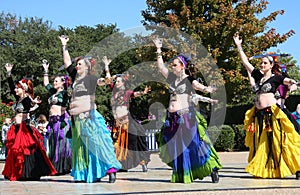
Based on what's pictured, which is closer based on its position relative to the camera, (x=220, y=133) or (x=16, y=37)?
(x=220, y=133)

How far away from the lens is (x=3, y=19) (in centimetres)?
3744

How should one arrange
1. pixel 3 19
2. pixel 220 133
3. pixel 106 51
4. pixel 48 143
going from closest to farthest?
pixel 48 143, pixel 220 133, pixel 106 51, pixel 3 19

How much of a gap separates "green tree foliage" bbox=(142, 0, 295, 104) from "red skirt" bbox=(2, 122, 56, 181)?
46.7ft

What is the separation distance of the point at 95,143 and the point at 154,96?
15.2 metres

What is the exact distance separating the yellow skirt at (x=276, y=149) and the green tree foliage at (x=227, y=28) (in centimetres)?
1391

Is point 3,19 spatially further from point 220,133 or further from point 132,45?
point 220,133

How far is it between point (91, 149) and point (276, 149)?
9.66 ft

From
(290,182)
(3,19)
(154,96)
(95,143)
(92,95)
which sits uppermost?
(3,19)

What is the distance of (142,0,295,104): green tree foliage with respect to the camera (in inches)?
886

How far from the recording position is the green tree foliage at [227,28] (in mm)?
Answer: 22500

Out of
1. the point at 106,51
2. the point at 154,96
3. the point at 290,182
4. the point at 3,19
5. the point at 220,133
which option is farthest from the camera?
the point at 3,19

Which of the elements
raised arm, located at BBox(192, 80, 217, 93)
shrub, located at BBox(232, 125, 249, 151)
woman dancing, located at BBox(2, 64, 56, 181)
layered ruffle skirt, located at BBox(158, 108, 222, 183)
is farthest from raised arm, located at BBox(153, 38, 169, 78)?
shrub, located at BBox(232, 125, 249, 151)

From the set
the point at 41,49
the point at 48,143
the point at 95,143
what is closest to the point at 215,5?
the point at 41,49

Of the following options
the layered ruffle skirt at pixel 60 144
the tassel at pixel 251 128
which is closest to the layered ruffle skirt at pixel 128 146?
the layered ruffle skirt at pixel 60 144
